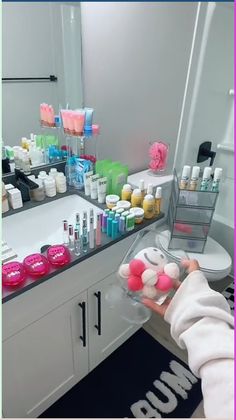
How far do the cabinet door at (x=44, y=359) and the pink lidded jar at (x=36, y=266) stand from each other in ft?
0.67

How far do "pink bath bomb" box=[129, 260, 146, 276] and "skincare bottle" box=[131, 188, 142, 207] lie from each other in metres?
0.36

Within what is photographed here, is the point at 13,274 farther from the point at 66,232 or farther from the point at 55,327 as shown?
the point at 55,327

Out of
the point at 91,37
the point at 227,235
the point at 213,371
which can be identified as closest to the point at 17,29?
the point at 91,37

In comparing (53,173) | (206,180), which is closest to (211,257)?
(206,180)

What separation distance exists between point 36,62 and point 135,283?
84cm

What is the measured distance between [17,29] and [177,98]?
865 millimetres

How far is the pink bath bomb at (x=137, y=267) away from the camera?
68 cm

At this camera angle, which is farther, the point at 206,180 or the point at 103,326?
the point at 206,180

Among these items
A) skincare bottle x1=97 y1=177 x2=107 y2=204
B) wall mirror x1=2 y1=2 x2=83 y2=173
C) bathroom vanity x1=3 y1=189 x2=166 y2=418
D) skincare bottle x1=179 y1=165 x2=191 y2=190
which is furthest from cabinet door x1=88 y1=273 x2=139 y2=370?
wall mirror x1=2 y1=2 x2=83 y2=173

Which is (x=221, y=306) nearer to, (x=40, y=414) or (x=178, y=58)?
(x=40, y=414)

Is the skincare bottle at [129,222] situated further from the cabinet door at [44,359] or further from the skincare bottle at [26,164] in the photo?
the skincare bottle at [26,164]

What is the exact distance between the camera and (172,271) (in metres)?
0.67

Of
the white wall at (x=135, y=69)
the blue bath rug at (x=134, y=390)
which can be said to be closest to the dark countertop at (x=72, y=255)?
the white wall at (x=135, y=69)

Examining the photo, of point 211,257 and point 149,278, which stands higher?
point 149,278
